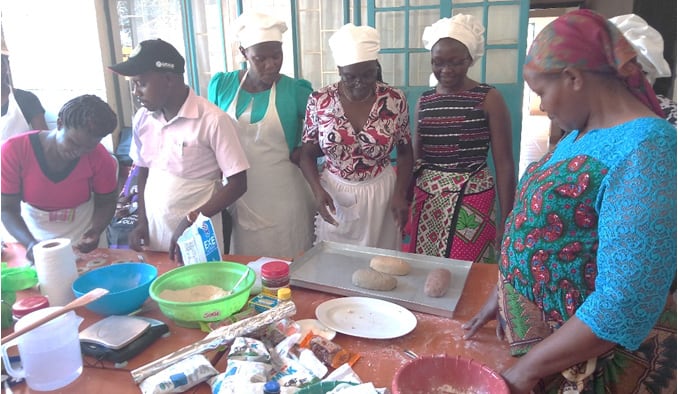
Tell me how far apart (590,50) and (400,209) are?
1.33 m

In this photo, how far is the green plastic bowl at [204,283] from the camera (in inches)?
50.9

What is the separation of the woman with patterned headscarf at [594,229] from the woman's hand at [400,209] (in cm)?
106

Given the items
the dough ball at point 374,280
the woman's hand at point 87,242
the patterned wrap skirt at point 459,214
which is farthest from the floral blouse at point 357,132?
the woman's hand at point 87,242

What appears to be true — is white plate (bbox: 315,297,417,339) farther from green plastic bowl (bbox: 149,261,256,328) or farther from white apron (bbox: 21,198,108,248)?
white apron (bbox: 21,198,108,248)

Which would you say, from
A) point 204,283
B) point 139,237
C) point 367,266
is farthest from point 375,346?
point 139,237

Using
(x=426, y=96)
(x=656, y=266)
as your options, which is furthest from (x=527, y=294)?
(x=426, y=96)

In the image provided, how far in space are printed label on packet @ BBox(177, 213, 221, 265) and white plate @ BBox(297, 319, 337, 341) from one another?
1.37 ft

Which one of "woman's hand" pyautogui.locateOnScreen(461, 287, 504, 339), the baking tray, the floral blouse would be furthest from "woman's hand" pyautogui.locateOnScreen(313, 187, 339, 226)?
"woman's hand" pyautogui.locateOnScreen(461, 287, 504, 339)

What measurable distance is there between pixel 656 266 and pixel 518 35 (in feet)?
8.73

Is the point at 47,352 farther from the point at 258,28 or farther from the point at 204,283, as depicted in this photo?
the point at 258,28

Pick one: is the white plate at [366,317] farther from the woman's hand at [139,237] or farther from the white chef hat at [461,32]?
the white chef hat at [461,32]

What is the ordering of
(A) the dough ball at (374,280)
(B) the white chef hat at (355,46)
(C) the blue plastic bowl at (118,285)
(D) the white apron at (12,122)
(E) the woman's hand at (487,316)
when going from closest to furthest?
(E) the woman's hand at (487,316)
(C) the blue plastic bowl at (118,285)
(A) the dough ball at (374,280)
(B) the white chef hat at (355,46)
(D) the white apron at (12,122)

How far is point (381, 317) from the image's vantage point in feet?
4.45

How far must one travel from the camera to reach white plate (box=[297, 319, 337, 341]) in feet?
4.19
